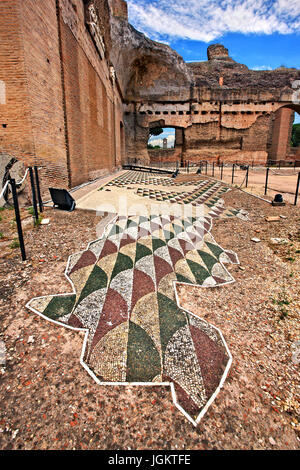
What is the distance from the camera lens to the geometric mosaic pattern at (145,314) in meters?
1.81

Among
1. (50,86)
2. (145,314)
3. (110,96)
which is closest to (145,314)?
(145,314)

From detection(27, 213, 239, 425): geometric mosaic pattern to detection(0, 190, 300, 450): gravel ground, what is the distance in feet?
0.31

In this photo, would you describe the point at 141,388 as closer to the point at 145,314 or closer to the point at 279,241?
the point at 145,314

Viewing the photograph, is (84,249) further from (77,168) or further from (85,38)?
(85,38)

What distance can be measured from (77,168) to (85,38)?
187 inches

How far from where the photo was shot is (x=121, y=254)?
3379mm

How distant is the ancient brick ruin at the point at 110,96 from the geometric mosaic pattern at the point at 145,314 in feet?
10.8

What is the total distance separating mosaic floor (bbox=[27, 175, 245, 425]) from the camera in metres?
1.81

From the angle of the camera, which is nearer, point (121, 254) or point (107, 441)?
point (107, 441)

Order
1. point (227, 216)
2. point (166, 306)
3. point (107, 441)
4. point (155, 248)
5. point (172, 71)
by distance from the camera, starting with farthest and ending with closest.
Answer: point (172, 71)
point (227, 216)
point (155, 248)
point (166, 306)
point (107, 441)

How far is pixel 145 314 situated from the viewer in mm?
Answer: 2402

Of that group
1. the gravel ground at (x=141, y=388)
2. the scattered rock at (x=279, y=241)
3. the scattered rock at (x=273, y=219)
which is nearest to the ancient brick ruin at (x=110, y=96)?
the gravel ground at (x=141, y=388)

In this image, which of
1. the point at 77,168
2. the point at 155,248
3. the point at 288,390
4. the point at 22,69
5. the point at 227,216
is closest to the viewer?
the point at 288,390

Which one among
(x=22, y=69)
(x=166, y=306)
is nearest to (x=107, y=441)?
(x=166, y=306)
